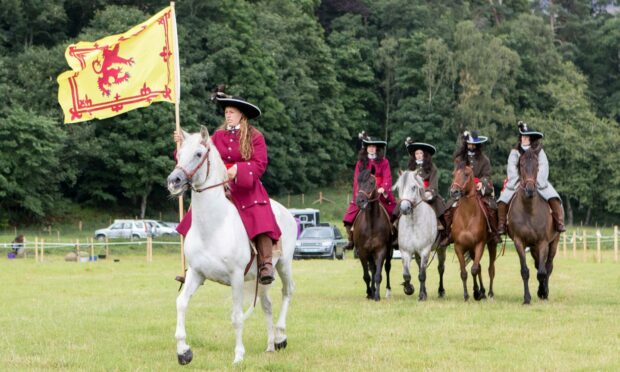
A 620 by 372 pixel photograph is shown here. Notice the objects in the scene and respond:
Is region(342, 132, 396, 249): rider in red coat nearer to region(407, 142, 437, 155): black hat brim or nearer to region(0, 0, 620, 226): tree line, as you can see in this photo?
region(407, 142, 437, 155): black hat brim

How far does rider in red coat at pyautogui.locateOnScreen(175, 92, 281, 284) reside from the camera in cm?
1281

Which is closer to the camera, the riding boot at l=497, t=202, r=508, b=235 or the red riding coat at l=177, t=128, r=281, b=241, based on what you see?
the red riding coat at l=177, t=128, r=281, b=241

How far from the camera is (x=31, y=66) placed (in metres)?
67.1

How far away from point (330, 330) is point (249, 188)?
3.47 meters

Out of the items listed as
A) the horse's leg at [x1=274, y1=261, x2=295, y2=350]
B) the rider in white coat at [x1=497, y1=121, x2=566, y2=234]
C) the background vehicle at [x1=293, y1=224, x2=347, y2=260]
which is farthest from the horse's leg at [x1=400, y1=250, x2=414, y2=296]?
the background vehicle at [x1=293, y1=224, x2=347, y2=260]

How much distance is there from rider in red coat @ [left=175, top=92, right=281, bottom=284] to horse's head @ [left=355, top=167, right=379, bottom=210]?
7401mm

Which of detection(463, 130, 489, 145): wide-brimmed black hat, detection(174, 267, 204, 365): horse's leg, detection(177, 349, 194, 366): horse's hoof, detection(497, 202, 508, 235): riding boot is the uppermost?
detection(463, 130, 489, 145): wide-brimmed black hat

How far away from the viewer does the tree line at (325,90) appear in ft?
219

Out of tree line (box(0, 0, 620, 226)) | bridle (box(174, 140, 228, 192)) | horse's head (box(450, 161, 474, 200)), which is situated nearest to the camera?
bridle (box(174, 140, 228, 192))

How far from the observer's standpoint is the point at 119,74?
1942cm

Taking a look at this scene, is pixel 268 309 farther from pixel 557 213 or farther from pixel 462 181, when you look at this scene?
pixel 557 213

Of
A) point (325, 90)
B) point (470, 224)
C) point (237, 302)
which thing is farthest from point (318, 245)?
point (325, 90)

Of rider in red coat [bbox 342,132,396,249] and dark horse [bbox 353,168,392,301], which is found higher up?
rider in red coat [bbox 342,132,396,249]

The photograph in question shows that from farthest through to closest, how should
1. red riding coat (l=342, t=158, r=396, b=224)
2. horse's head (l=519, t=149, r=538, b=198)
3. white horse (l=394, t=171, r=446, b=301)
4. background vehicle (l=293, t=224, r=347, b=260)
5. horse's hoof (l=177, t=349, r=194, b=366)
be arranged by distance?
background vehicle (l=293, t=224, r=347, b=260), red riding coat (l=342, t=158, r=396, b=224), white horse (l=394, t=171, r=446, b=301), horse's head (l=519, t=149, r=538, b=198), horse's hoof (l=177, t=349, r=194, b=366)
